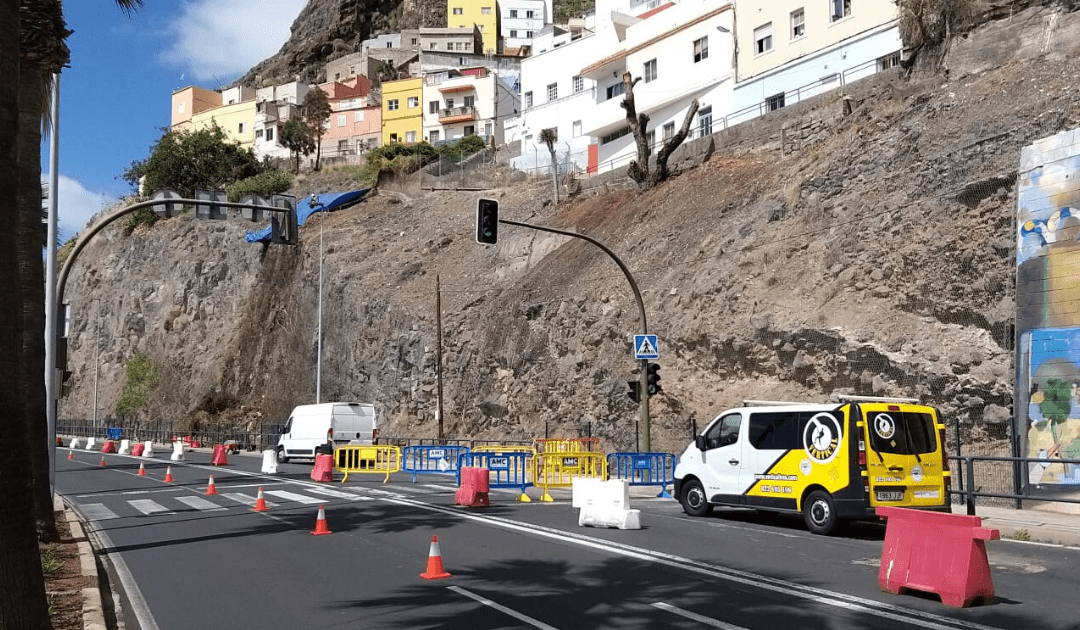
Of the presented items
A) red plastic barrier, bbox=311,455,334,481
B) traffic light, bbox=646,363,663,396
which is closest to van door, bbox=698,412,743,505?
traffic light, bbox=646,363,663,396

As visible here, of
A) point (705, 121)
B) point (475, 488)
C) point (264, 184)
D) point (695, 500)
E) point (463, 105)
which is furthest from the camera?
point (463, 105)

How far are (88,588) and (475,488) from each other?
887cm

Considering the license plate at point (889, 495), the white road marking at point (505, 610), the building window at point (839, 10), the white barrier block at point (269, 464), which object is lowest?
the white barrier block at point (269, 464)

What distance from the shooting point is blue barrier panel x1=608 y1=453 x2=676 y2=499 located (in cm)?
2064

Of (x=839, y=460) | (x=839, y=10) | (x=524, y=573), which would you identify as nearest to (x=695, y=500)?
(x=839, y=460)

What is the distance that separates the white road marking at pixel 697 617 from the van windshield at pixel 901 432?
20.5 feet

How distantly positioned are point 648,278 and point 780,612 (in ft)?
87.2

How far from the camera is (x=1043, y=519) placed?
47.6ft

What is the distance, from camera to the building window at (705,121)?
43.6 meters

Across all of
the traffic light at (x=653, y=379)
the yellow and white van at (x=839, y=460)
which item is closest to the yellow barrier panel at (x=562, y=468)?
the traffic light at (x=653, y=379)

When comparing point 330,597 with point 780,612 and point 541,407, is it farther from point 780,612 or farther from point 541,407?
point 541,407

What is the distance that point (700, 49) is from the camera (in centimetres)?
4503

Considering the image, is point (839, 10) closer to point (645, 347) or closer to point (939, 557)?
point (645, 347)

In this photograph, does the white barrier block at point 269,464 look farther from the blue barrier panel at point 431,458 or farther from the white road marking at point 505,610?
the white road marking at point 505,610
